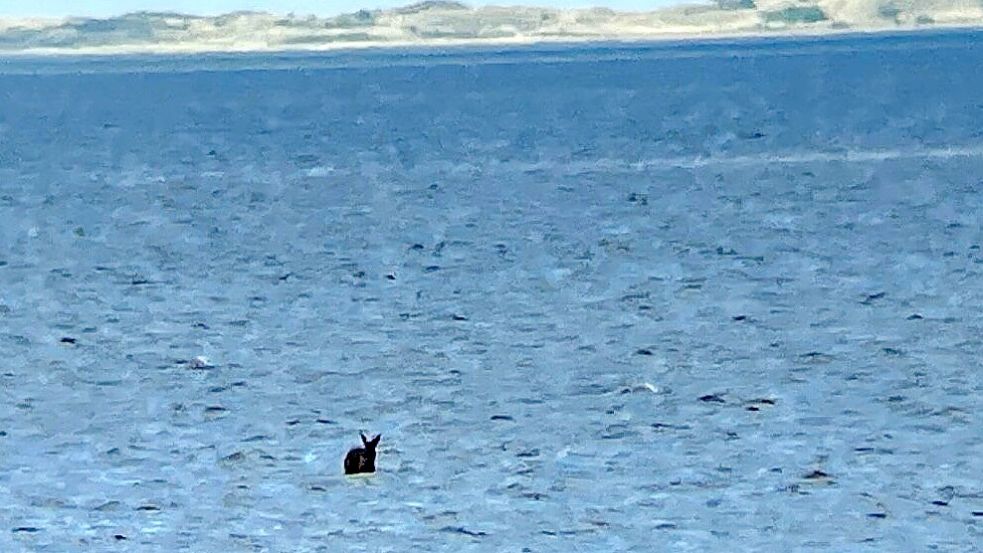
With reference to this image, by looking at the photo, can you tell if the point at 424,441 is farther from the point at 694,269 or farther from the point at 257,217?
the point at 257,217

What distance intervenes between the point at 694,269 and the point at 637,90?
111987mm

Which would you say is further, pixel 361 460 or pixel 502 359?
pixel 502 359

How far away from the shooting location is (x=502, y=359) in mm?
26344

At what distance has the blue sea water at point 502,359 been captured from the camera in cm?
1830

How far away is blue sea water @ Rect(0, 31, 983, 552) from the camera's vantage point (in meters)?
18.3

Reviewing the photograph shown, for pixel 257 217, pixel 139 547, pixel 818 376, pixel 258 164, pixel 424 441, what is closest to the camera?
pixel 139 547

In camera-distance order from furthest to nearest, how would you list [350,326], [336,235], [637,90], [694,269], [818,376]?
[637,90], [336,235], [694,269], [350,326], [818,376]

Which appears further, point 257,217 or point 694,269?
point 257,217

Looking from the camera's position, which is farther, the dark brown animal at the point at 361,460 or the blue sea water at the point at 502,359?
the dark brown animal at the point at 361,460

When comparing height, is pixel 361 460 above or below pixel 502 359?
below

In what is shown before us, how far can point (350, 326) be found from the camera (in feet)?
97.6

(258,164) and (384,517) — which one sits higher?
(258,164)

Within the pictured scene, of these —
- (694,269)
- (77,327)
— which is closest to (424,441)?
(77,327)

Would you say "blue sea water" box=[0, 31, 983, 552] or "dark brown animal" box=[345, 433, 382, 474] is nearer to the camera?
"blue sea water" box=[0, 31, 983, 552]
